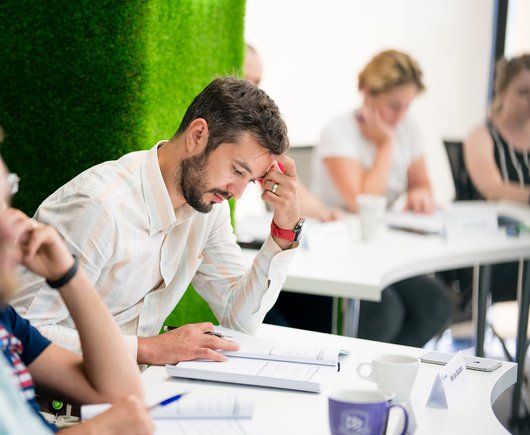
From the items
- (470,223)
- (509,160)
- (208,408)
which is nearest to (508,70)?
(509,160)

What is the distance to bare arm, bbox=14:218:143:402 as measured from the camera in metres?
1.30

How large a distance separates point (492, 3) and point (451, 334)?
118 inches

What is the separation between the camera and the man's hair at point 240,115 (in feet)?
5.99

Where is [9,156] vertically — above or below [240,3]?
below

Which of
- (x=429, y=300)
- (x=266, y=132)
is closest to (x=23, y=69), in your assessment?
(x=266, y=132)

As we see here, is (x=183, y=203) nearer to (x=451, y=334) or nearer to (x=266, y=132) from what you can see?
(x=266, y=132)

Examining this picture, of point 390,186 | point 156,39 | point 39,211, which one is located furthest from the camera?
point 390,186

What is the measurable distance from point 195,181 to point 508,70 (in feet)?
8.67

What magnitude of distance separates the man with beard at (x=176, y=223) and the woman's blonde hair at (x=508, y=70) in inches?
90.6

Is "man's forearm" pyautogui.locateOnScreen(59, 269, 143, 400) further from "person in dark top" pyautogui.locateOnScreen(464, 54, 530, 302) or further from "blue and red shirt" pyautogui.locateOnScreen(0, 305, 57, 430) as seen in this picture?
"person in dark top" pyautogui.locateOnScreen(464, 54, 530, 302)

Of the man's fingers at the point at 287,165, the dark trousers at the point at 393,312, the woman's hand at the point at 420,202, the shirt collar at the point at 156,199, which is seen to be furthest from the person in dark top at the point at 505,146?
the shirt collar at the point at 156,199

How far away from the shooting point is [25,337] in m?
1.34

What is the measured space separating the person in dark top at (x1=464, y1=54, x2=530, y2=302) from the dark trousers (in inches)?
25.0

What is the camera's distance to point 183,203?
191 cm
